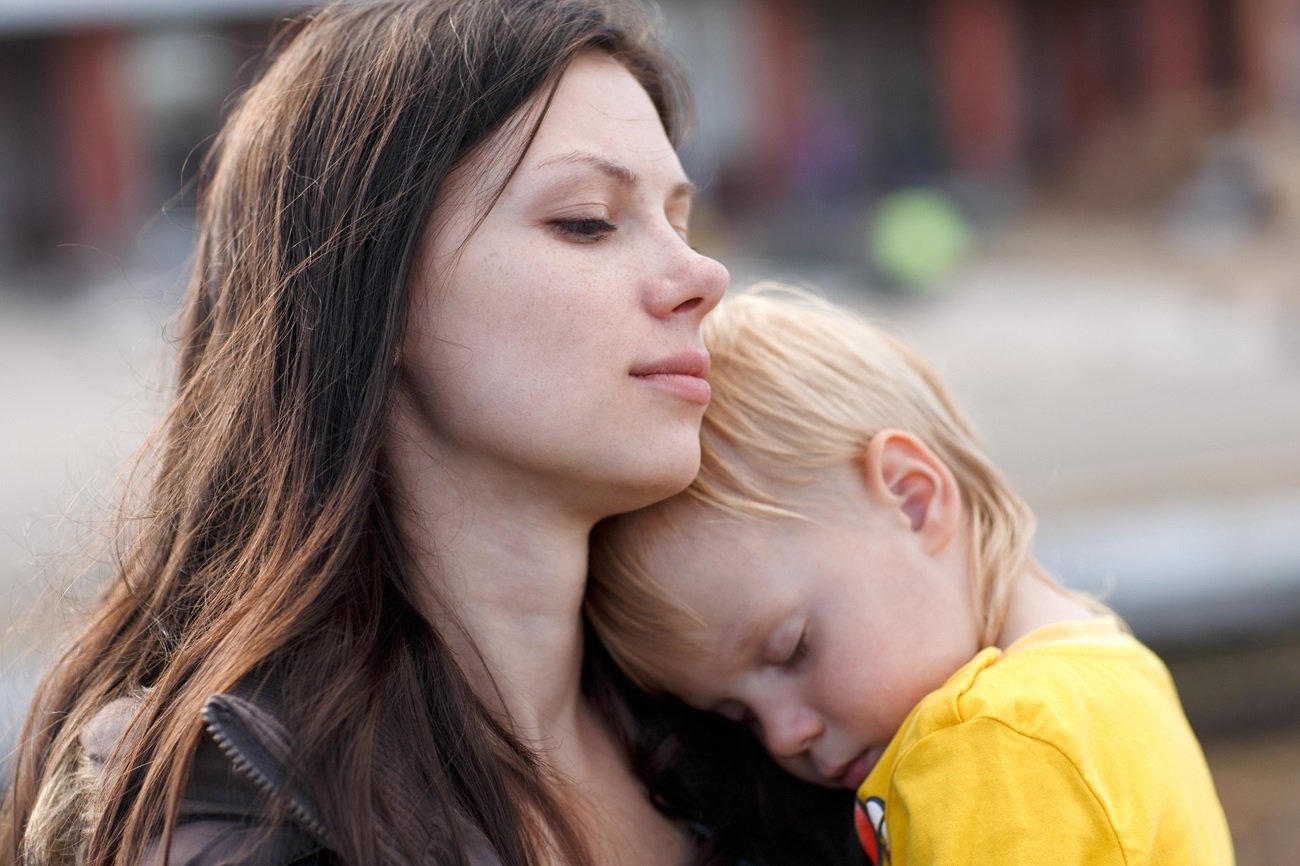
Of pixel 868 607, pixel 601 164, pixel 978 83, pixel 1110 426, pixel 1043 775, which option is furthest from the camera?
pixel 978 83

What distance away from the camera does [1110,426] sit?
812 centimetres

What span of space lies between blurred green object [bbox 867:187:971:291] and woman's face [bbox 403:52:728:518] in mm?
11576

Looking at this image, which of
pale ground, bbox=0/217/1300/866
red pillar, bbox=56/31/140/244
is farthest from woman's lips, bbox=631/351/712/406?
red pillar, bbox=56/31/140/244

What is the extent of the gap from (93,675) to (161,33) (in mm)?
16345

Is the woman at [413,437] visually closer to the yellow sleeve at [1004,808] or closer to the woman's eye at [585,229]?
the woman's eye at [585,229]

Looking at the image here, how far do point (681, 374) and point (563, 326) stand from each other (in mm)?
171

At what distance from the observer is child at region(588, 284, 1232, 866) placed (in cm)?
152

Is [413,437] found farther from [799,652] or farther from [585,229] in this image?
[799,652]

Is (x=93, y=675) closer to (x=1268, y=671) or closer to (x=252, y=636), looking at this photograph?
(x=252, y=636)

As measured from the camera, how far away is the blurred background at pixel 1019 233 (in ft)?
16.4

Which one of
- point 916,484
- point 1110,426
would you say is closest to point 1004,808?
point 916,484

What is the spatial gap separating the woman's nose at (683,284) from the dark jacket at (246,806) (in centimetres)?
62

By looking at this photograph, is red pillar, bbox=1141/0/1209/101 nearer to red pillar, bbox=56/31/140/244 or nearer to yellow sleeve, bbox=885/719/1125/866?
red pillar, bbox=56/31/140/244

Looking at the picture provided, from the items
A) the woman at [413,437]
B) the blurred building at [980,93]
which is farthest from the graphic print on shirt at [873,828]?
the blurred building at [980,93]
